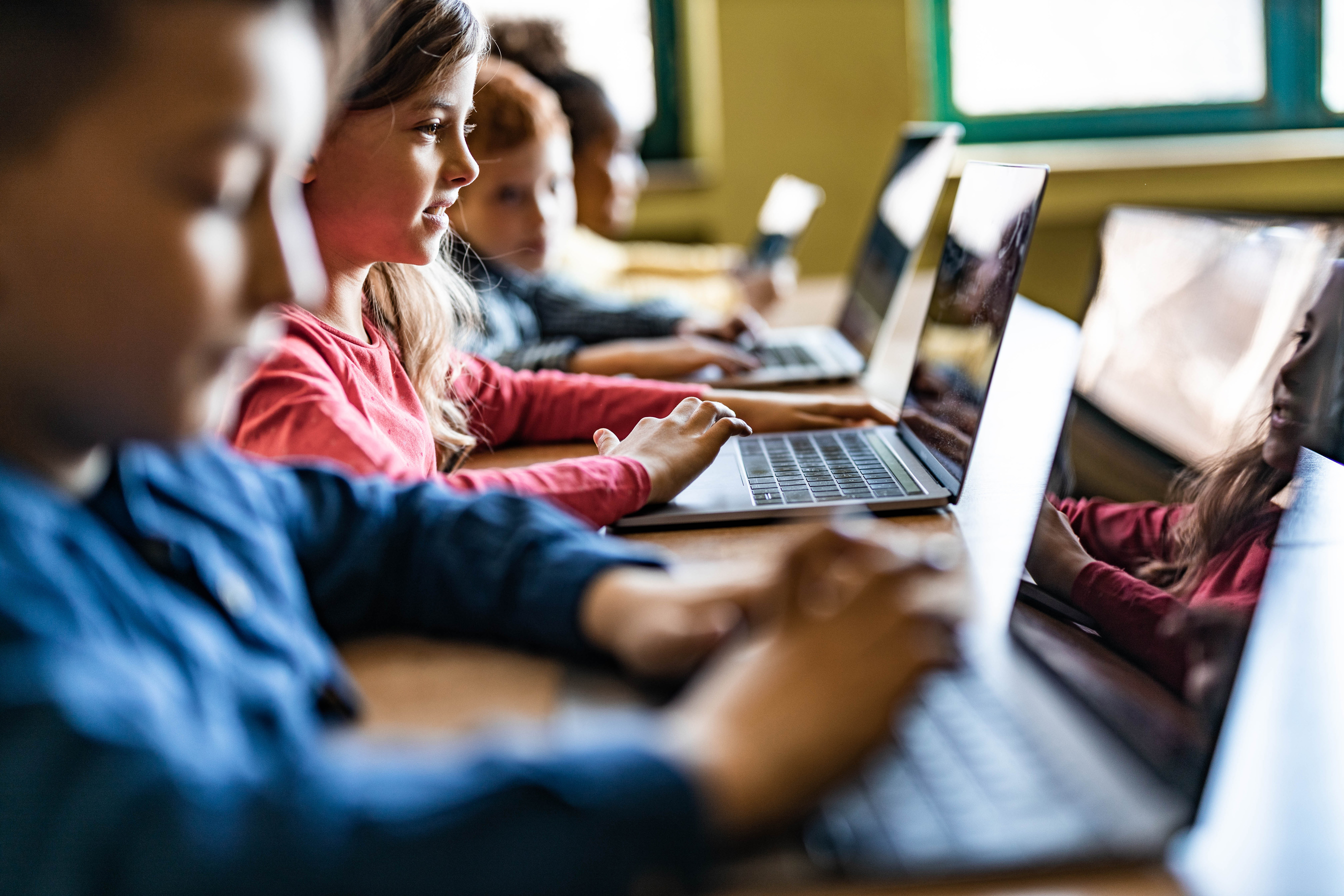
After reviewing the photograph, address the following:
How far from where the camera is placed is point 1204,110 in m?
3.22

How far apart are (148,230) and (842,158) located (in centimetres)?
292

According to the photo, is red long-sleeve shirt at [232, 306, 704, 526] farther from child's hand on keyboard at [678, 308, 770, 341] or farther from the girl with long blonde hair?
child's hand on keyboard at [678, 308, 770, 341]

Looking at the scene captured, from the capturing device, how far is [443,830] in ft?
1.10

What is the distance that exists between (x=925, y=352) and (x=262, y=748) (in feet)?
2.45

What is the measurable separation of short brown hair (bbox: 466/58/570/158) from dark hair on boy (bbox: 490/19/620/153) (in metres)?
0.45

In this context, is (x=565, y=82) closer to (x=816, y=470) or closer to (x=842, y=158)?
(x=842, y=158)

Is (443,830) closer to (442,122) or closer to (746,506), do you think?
(746,506)

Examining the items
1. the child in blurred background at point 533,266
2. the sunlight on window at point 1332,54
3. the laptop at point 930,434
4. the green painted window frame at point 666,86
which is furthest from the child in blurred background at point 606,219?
the sunlight on window at point 1332,54

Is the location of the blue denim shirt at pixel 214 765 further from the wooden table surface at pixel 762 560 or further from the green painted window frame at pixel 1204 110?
the green painted window frame at pixel 1204 110

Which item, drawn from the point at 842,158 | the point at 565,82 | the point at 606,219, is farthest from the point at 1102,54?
the point at 565,82

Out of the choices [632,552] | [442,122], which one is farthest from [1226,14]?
[632,552]

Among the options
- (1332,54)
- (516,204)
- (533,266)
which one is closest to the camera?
(516,204)

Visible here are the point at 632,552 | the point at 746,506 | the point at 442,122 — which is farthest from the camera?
the point at 442,122

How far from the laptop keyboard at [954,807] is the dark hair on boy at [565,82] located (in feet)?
5.91
